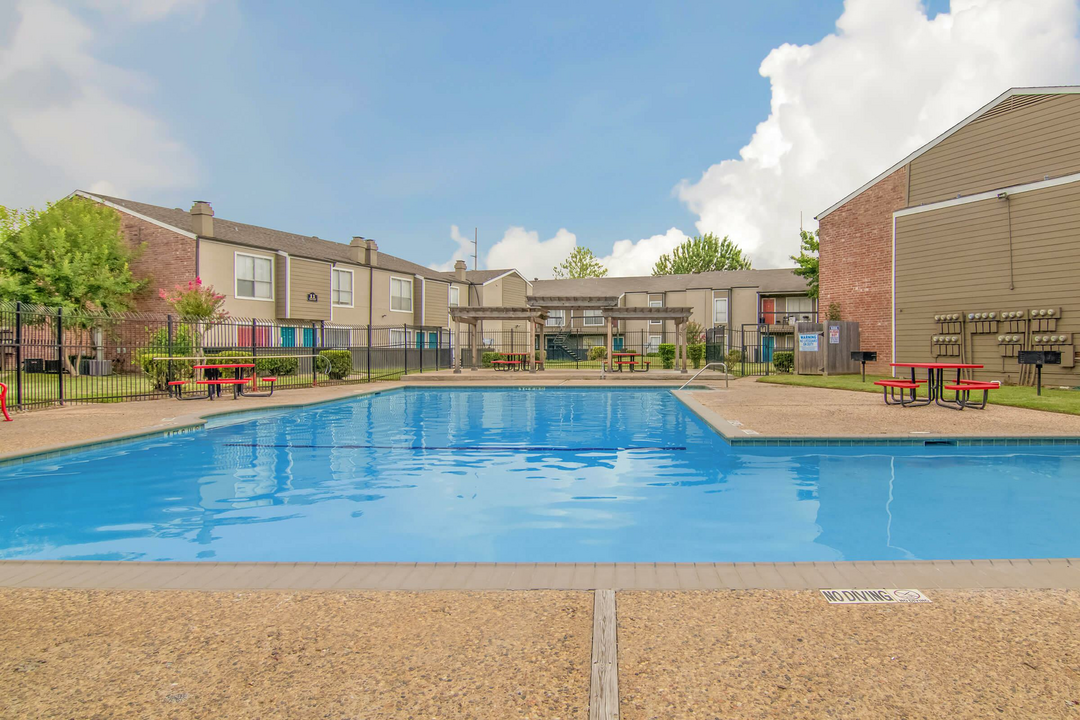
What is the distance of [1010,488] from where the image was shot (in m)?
6.84

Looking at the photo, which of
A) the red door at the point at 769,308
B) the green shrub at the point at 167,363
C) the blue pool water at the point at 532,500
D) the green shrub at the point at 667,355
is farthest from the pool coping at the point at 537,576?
the red door at the point at 769,308

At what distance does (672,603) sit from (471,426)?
892 cm

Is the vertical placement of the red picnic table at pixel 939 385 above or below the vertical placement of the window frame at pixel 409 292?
below

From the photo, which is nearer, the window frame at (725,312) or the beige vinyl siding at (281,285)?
the beige vinyl siding at (281,285)

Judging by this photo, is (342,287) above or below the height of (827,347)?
above

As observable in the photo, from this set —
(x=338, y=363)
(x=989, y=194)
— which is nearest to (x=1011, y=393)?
(x=989, y=194)

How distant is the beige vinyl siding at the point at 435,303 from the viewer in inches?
1468

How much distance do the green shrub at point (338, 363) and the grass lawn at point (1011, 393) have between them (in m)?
14.8

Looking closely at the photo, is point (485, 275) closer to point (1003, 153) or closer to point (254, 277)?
point (254, 277)

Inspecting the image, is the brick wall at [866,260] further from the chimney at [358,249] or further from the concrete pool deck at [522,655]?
the chimney at [358,249]

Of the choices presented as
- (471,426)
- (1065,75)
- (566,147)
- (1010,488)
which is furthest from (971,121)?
(471,426)

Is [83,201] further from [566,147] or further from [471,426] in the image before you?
[471,426]

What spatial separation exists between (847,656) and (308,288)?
98.6 feet

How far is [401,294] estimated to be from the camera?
35938 millimetres
